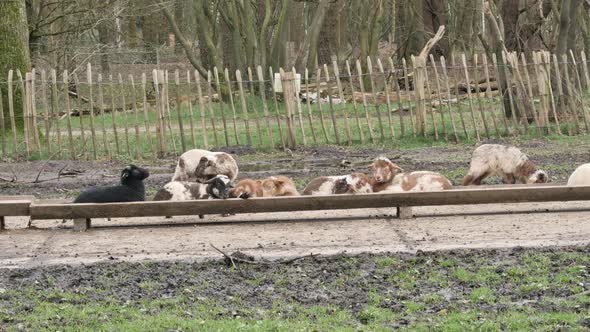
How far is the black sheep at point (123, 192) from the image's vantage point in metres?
10.5

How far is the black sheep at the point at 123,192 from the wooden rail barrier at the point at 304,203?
29cm

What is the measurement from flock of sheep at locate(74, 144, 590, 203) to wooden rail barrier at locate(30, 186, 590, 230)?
300mm

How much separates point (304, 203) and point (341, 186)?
1098 mm

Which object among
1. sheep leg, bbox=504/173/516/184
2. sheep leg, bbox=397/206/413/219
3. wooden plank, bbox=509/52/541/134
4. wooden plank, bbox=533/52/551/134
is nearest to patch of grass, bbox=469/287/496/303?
sheep leg, bbox=397/206/413/219

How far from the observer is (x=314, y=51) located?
3195 cm

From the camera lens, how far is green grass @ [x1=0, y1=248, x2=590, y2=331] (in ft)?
20.6

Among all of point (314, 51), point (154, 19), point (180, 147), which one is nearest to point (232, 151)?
point (180, 147)

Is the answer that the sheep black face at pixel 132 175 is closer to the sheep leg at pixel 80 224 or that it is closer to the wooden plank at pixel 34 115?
the sheep leg at pixel 80 224

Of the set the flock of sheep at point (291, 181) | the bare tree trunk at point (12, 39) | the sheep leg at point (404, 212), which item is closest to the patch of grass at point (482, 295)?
the sheep leg at point (404, 212)

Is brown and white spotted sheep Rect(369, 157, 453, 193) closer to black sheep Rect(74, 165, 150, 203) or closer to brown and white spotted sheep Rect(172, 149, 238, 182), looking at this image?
brown and white spotted sheep Rect(172, 149, 238, 182)

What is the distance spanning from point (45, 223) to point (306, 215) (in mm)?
3019

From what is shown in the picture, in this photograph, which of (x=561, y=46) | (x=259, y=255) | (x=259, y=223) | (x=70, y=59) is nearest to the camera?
(x=259, y=255)

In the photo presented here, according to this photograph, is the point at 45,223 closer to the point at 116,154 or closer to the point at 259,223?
the point at 259,223

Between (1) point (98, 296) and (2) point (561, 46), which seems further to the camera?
(2) point (561, 46)
